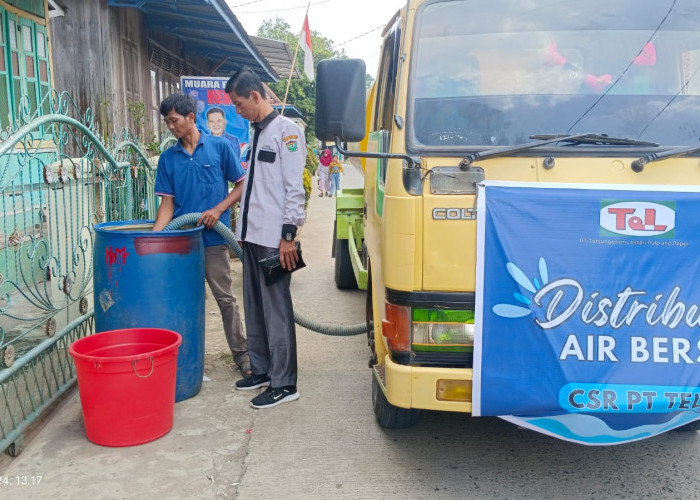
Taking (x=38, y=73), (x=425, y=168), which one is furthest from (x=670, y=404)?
(x=38, y=73)

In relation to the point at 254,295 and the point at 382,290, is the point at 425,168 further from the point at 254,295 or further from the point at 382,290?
the point at 254,295

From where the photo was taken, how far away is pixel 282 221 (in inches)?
147

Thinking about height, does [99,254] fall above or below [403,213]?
below

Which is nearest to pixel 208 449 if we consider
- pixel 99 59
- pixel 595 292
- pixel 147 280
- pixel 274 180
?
pixel 147 280

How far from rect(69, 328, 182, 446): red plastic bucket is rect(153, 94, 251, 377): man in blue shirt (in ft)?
2.85

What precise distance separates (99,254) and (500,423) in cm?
244

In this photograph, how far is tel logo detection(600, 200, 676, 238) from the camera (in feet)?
8.32

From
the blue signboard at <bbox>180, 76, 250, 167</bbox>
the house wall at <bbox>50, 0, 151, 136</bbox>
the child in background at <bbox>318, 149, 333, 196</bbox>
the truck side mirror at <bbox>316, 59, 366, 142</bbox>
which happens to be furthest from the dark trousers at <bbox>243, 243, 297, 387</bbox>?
the child in background at <bbox>318, 149, 333, 196</bbox>

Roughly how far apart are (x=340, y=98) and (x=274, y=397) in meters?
1.85

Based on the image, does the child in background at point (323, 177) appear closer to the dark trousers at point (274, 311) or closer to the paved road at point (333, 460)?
the dark trousers at point (274, 311)

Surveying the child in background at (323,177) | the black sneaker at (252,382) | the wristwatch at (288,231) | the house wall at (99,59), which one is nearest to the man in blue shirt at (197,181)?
the black sneaker at (252,382)

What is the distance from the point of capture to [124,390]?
10.3ft

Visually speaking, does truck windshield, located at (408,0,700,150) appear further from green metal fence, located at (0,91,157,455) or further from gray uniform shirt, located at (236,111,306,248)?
green metal fence, located at (0,91,157,455)

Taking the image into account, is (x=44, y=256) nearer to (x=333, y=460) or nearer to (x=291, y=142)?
(x=291, y=142)
